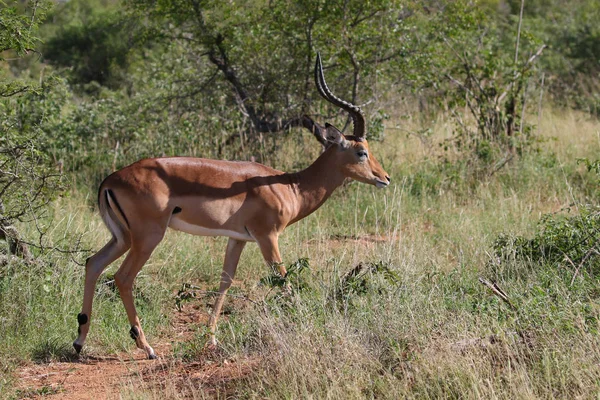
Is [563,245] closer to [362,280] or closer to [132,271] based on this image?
[362,280]

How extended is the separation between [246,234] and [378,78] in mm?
4544

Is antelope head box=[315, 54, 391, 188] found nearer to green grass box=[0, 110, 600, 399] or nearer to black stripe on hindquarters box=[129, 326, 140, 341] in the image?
green grass box=[0, 110, 600, 399]

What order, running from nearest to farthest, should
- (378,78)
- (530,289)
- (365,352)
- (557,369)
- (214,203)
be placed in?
(557,369), (365,352), (530,289), (214,203), (378,78)

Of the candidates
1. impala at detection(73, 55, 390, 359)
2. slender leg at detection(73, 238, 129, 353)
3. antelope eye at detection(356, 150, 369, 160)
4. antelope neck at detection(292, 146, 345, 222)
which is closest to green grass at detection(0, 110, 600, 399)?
Answer: slender leg at detection(73, 238, 129, 353)

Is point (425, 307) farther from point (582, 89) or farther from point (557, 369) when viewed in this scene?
point (582, 89)

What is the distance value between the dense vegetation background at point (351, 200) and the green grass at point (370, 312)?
→ 0.06 ft

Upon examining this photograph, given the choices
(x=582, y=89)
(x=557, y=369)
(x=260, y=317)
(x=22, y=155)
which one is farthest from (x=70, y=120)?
(x=582, y=89)

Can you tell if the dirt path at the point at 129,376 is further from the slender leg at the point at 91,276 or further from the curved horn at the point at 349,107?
the curved horn at the point at 349,107

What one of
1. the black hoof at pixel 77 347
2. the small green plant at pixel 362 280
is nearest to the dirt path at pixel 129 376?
the black hoof at pixel 77 347

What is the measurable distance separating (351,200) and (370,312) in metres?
4.17

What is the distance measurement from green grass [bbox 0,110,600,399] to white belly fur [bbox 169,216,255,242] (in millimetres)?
391

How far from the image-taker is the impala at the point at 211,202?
5613 millimetres

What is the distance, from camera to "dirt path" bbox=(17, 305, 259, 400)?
472cm

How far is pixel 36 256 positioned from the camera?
261 inches
